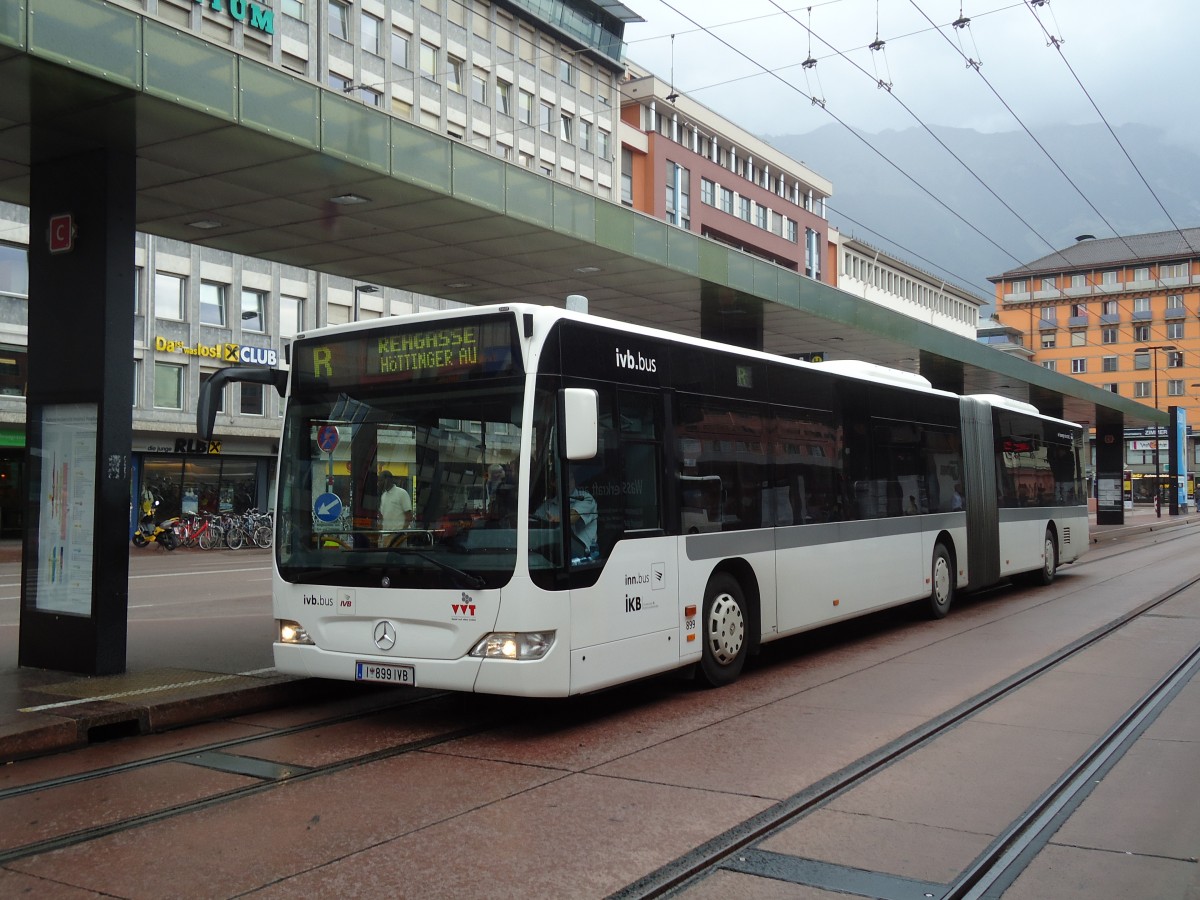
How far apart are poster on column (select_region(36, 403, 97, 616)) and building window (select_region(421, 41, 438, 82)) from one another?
127 feet

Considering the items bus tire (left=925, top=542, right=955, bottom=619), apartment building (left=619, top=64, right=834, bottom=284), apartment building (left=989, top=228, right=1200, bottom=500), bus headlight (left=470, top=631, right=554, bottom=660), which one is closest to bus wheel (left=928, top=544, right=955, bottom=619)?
bus tire (left=925, top=542, right=955, bottom=619)

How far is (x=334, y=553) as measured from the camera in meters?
8.41

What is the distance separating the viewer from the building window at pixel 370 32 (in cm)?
4372

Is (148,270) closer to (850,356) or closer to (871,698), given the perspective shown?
(850,356)

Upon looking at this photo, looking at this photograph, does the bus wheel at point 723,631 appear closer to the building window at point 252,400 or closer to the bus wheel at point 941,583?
the bus wheel at point 941,583

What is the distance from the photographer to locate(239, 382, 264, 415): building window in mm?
42250

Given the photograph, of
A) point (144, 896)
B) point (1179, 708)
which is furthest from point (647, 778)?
point (1179, 708)

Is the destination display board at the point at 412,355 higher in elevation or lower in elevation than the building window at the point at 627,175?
lower

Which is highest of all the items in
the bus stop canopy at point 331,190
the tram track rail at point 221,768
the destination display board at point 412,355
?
the bus stop canopy at point 331,190

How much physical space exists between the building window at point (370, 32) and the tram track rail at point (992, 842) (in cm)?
3985

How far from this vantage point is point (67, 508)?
980 centimetres

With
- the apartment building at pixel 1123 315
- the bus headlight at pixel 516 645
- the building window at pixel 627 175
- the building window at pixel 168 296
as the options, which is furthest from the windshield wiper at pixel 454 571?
the apartment building at pixel 1123 315

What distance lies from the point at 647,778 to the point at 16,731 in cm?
389

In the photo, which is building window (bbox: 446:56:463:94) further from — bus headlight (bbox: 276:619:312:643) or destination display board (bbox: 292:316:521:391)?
bus headlight (bbox: 276:619:312:643)
